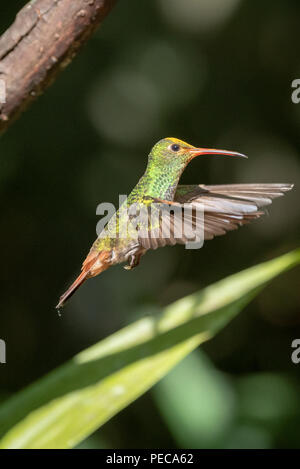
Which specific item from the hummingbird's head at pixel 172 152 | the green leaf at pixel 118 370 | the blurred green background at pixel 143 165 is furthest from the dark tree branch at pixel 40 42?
the blurred green background at pixel 143 165

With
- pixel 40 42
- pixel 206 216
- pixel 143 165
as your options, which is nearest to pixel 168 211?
pixel 206 216

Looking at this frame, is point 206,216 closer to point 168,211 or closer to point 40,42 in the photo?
point 168,211

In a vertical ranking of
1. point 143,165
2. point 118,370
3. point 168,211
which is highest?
point 143,165

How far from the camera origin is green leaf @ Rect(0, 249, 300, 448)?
0.72 m

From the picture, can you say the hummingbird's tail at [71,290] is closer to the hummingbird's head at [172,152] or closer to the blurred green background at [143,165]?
the hummingbird's head at [172,152]

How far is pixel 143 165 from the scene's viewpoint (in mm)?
1807

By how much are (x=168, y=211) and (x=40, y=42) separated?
21cm

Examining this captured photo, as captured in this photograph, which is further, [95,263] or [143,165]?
[143,165]

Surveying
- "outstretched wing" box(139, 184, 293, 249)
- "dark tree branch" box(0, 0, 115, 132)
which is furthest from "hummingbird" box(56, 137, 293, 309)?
"dark tree branch" box(0, 0, 115, 132)

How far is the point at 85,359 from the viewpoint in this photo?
876 millimetres

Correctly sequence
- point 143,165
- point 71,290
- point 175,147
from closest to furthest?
point 71,290 → point 175,147 → point 143,165

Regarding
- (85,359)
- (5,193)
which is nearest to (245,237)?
(5,193)

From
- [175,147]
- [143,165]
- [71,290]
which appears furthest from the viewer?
[143,165]

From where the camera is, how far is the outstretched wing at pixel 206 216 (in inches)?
24.4
